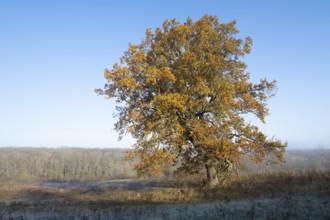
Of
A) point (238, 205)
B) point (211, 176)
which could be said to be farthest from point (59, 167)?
point (238, 205)

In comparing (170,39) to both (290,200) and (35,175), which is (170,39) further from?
(35,175)

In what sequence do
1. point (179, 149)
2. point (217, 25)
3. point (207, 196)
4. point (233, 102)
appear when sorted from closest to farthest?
point (207, 196) → point (233, 102) → point (179, 149) → point (217, 25)

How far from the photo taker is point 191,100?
70.6ft

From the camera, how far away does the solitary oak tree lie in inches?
805

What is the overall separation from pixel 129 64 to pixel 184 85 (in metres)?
4.55

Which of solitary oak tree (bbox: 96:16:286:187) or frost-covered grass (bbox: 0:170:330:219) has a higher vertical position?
solitary oak tree (bbox: 96:16:286:187)

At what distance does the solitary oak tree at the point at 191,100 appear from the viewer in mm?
20453

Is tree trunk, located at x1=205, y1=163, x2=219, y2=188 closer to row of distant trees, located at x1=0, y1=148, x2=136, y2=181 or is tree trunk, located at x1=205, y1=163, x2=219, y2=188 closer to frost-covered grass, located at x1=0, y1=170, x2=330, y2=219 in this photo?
frost-covered grass, located at x1=0, y1=170, x2=330, y2=219

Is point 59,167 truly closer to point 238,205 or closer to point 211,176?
A: point 211,176

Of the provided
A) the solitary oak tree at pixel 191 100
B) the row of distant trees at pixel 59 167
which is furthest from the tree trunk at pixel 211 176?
the row of distant trees at pixel 59 167

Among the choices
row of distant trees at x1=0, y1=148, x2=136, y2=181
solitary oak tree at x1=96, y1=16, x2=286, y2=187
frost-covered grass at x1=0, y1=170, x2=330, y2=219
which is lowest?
row of distant trees at x1=0, y1=148, x2=136, y2=181

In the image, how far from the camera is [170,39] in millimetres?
23516

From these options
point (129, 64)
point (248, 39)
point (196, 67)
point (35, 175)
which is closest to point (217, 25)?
point (248, 39)

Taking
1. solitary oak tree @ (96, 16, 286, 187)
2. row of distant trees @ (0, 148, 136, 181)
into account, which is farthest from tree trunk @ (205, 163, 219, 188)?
row of distant trees @ (0, 148, 136, 181)
